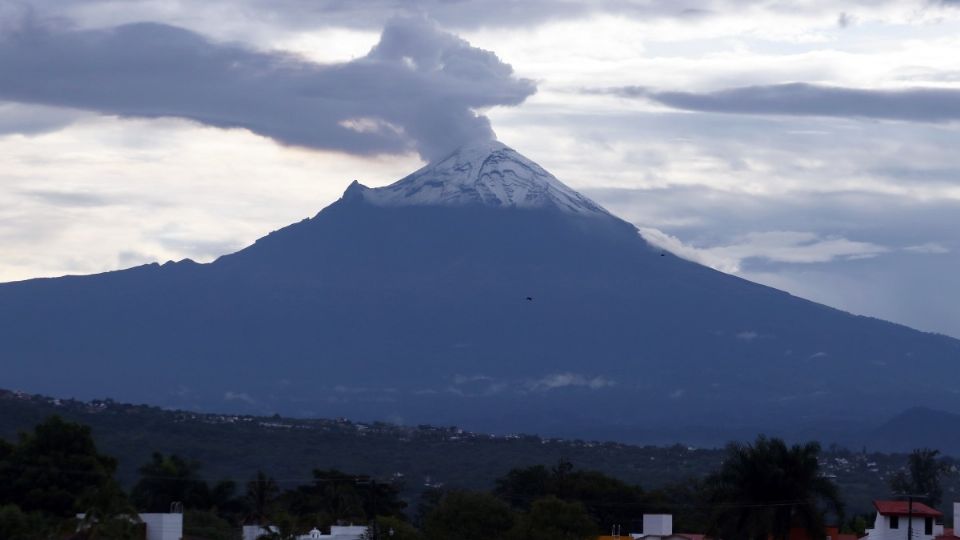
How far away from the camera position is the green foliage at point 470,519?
93062 millimetres

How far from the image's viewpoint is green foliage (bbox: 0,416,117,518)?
82375 mm

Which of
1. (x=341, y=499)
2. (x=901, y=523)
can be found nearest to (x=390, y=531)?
(x=901, y=523)

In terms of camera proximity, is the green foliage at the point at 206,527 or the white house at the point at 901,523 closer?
the white house at the point at 901,523

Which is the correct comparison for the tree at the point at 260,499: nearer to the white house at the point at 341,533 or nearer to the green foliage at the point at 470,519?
the green foliage at the point at 470,519

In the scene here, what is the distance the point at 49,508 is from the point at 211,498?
2991cm

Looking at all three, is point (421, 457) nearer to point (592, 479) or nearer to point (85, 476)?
point (592, 479)

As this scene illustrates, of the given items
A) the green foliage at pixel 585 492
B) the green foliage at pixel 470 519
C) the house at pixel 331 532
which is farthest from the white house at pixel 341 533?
the green foliage at pixel 585 492

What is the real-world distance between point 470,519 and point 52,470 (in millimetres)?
19986

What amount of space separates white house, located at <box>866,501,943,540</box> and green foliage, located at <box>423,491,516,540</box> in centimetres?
1954

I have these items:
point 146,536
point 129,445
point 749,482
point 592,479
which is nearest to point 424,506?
point 592,479

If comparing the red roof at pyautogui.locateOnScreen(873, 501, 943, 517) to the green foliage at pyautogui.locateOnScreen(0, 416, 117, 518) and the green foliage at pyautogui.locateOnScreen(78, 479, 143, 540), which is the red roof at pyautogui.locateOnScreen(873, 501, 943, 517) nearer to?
the green foliage at pyautogui.locateOnScreen(78, 479, 143, 540)

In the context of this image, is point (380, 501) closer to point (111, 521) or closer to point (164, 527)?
point (164, 527)

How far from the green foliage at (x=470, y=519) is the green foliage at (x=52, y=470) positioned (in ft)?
49.4

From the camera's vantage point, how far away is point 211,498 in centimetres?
11200
